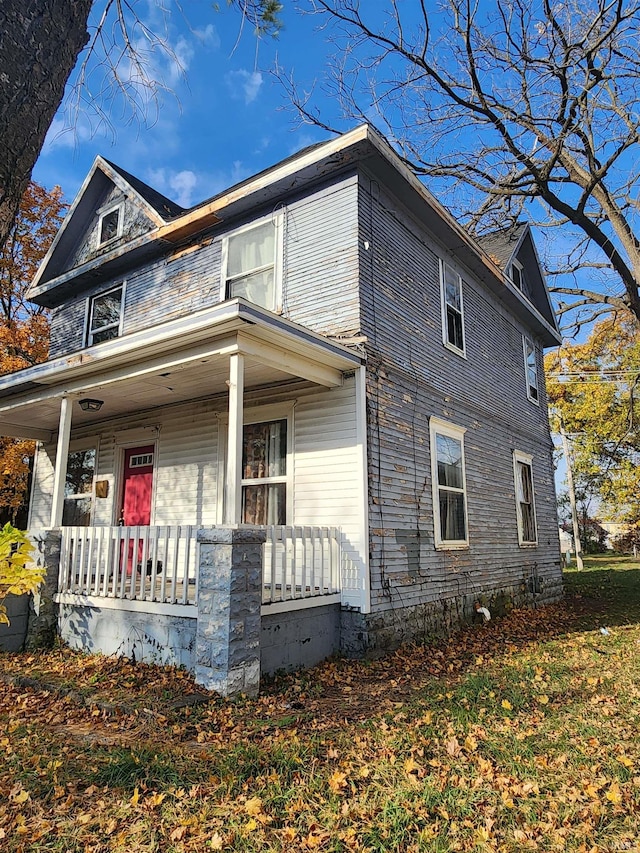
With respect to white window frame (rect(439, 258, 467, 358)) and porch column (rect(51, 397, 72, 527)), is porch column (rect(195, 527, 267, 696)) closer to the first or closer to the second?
porch column (rect(51, 397, 72, 527))

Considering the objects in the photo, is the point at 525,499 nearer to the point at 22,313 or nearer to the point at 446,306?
the point at 446,306

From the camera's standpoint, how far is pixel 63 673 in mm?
5824

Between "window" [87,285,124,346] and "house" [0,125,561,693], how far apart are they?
0.14 ft

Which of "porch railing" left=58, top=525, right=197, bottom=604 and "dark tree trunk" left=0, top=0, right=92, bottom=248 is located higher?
"dark tree trunk" left=0, top=0, right=92, bottom=248

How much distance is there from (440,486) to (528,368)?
6307 millimetres

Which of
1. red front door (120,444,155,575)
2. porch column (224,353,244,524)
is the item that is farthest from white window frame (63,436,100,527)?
porch column (224,353,244,524)

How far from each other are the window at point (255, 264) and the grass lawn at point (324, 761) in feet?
17.3

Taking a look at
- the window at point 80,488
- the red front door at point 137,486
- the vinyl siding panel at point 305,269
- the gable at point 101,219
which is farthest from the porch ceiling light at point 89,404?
the gable at point 101,219

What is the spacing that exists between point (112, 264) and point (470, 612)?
8.86 m

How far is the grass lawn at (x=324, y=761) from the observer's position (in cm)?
292

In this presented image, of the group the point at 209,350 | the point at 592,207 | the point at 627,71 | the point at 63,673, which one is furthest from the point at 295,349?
the point at 592,207

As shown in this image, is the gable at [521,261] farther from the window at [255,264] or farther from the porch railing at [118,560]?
the porch railing at [118,560]

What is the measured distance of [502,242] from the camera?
13367 mm

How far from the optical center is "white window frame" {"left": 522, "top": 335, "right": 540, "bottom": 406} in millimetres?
13530
